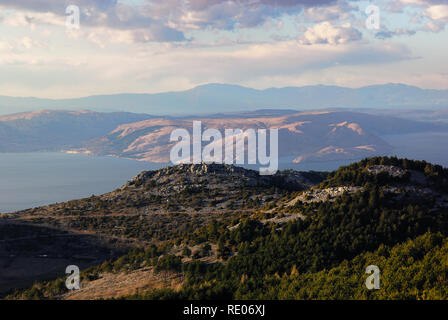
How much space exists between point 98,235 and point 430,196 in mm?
34821

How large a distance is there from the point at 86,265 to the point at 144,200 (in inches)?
950

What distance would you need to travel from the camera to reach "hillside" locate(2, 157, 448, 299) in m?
16.4

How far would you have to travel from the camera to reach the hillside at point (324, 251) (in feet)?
53.8

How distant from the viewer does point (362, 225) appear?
25047 millimetres

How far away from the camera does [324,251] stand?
2250cm
